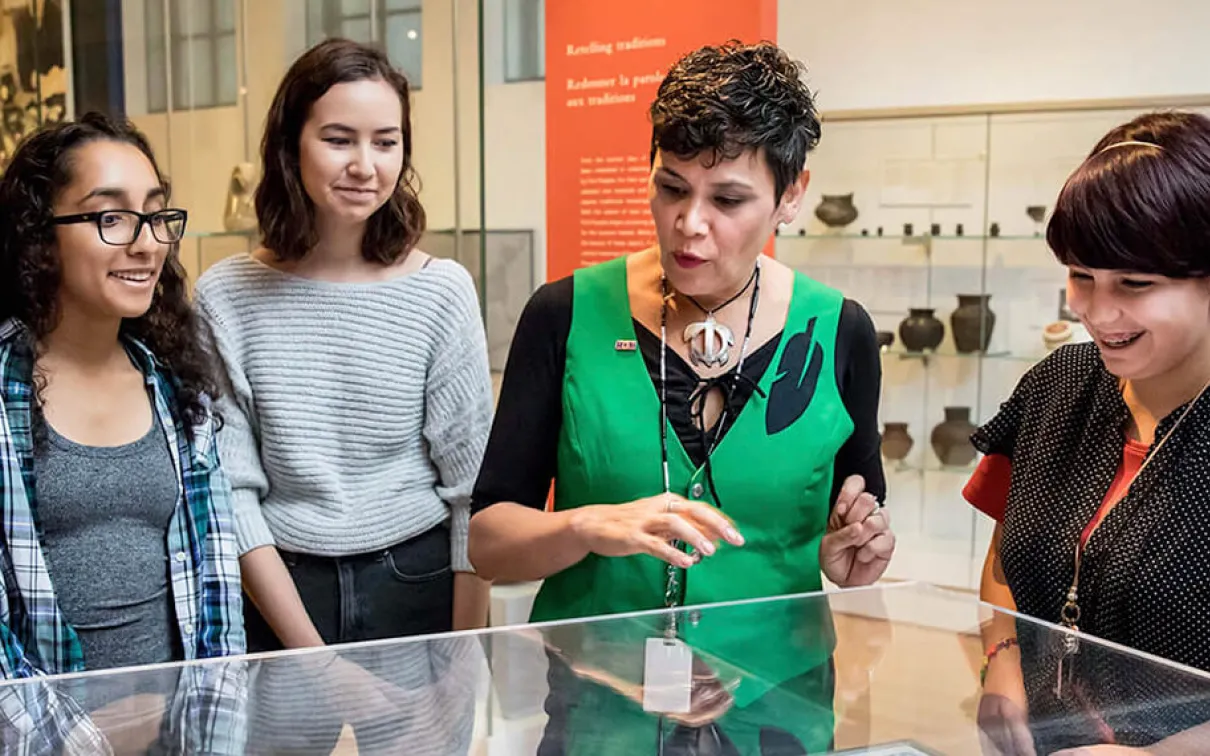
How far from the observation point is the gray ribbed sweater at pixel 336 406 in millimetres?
2498

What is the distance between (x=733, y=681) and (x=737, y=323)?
0.75 meters

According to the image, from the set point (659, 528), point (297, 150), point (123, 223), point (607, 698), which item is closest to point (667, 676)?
point (607, 698)

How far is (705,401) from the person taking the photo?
201cm

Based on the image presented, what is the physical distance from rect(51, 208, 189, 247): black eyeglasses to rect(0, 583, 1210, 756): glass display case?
1.05 metres

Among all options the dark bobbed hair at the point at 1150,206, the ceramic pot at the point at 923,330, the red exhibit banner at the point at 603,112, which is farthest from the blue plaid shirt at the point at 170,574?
the ceramic pot at the point at 923,330

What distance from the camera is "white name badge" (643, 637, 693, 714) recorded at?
1415mm

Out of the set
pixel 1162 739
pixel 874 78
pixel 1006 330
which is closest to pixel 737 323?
pixel 1162 739

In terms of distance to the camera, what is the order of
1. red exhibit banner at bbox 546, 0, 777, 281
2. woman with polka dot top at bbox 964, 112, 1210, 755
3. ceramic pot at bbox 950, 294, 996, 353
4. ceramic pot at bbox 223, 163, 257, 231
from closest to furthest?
woman with polka dot top at bbox 964, 112, 1210, 755 → ceramic pot at bbox 223, 163, 257, 231 → red exhibit banner at bbox 546, 0, 777, 281 → ceramic pot at bbox 950, 294, 996, 353

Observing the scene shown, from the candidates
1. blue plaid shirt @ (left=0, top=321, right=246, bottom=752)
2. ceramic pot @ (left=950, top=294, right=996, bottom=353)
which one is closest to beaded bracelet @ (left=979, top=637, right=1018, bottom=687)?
→ blue plaid shirt @ (left=0, top=321, right=246, bottom=752)

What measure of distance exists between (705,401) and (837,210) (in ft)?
13.0

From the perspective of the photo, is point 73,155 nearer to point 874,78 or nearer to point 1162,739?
point 1162,739

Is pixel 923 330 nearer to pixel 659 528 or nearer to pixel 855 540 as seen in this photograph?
pixel 855 540

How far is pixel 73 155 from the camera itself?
2.21m

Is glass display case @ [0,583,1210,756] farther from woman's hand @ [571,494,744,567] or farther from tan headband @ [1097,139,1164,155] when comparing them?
tan headband @ [1097,139,1164,155]
